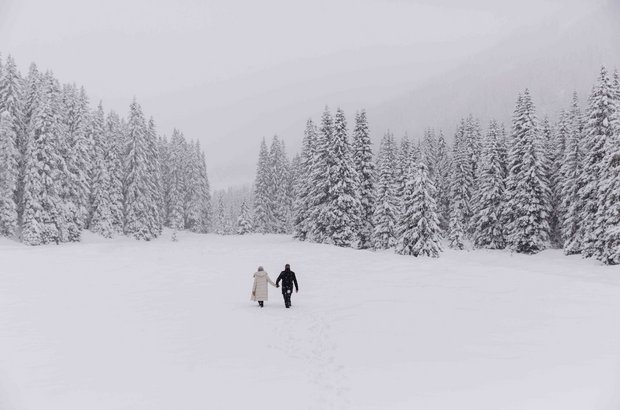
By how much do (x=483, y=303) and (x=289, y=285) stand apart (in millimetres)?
8081

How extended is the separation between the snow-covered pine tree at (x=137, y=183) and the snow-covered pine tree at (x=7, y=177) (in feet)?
52.1

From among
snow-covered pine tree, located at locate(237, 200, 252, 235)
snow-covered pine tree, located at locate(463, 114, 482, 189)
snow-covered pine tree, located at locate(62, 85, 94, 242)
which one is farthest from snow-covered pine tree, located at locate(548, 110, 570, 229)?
snow-covered pine tree, located at locate(62, 85, 94, 242)

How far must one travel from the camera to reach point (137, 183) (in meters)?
56.8

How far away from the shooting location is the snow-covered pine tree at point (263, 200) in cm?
7050

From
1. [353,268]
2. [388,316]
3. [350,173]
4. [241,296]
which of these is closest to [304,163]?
[350,173]

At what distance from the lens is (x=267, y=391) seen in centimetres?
1077

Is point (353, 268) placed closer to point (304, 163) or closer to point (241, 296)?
point (241, 296)

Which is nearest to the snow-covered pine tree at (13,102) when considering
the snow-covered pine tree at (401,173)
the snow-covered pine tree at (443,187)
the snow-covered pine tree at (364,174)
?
the snow-covered pine tree at (364,174)

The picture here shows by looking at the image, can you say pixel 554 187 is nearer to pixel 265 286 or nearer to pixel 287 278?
pixel 287 278

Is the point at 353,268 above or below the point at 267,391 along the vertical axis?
above

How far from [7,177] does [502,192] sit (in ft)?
153

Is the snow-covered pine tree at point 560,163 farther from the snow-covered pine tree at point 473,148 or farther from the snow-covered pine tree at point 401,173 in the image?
the snow-covered pine tree at point 401,173

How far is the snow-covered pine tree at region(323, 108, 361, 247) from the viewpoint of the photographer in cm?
4294

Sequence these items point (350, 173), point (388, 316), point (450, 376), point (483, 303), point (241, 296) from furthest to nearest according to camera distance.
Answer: point (350, 173), point (241, 296), point (483, 303), point (388, 316), point (450, 376)
